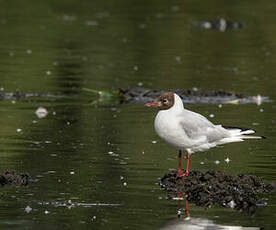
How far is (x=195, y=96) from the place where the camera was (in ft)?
64.6

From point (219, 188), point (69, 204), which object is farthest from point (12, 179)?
point (219, 188)

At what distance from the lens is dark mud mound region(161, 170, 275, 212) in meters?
11.0

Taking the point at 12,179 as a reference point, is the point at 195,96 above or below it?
above

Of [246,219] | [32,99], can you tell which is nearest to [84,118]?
[32,99]

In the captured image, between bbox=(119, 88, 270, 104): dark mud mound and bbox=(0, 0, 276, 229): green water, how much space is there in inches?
20.1

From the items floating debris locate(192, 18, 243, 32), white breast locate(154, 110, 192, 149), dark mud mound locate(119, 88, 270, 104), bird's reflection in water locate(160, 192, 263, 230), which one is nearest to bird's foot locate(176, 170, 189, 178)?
white breast locate(154, 110, 192, 149)

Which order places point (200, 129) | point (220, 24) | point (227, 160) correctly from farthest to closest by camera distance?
point (220, 24)
point (227, 160)
point (200, 129)

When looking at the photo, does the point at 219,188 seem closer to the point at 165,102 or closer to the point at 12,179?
the point at 165,102

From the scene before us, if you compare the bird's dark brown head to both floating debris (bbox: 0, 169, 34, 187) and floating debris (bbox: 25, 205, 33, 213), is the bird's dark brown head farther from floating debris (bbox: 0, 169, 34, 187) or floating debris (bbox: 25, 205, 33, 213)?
floating debris (bbox: 25, 205, 33, 213)

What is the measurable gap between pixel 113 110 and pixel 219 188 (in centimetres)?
699

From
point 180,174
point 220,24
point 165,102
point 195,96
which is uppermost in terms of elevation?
point 220,24

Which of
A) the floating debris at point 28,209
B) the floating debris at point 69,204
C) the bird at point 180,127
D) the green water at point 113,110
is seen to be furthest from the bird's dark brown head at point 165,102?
the floating debris at point 28,209

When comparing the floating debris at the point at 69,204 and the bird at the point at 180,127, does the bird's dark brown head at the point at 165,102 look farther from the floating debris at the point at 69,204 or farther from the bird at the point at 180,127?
the floating debris at the point at 69,204

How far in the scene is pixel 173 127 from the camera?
11.9 meters
